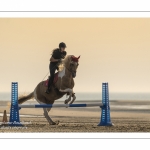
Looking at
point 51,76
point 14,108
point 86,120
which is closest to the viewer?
point 14,108

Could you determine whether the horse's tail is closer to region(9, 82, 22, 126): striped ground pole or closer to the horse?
the horse

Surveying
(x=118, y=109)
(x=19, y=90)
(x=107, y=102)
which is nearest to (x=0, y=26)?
(x=19, y=90)

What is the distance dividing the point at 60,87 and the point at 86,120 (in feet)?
5.54

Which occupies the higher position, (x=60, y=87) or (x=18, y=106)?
(x=60, y=87)

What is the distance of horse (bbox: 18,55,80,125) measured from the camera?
1109cm

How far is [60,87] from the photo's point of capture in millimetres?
11398

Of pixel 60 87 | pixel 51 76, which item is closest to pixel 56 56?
pixel 51 76

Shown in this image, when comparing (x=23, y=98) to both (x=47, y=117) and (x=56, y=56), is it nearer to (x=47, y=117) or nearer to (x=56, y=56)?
(x=47, y=117)

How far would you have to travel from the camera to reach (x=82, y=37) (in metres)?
11.2

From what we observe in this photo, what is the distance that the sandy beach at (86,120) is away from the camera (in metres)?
11.0

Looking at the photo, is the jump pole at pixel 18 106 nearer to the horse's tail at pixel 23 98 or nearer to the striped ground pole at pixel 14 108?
the striped ground pole at pixel 14 108

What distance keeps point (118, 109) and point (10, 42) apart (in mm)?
5012

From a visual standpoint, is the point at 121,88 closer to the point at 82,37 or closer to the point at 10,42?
the point at 82,37
